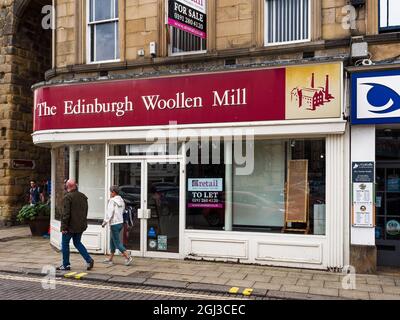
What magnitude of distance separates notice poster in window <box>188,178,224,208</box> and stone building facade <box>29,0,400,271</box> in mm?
2452

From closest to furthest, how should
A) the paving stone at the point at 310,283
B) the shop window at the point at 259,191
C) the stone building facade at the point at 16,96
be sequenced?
the paving stone at the point at 310,283 → the shop window at the point at 259,191 → the stone building facade at the point at 16,96

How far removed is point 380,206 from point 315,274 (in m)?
2.35

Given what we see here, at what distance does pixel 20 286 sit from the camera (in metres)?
7.89

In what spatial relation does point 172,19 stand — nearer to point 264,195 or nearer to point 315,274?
point 264,195

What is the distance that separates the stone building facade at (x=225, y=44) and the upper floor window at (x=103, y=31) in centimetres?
11

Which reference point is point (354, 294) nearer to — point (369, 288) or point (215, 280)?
point (369, 288)

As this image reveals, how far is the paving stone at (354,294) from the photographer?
7.21 metres

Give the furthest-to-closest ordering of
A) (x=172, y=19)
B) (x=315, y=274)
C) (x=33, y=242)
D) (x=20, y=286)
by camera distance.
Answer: (x=33, y=242) → (x=172, y=19) → (x=315, y=274) → (x=20, y=286)

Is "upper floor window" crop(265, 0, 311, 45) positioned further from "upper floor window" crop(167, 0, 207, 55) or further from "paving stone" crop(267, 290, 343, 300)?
"paving stone" crop(267, 290, 343, 300)

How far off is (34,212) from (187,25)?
25.5 ft

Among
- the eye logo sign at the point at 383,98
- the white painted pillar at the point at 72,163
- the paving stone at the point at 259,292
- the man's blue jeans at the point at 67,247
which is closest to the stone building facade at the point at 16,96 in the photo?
the white painted pillar at the point at 72,163

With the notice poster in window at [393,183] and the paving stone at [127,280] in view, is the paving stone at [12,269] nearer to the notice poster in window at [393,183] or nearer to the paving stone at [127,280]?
the paving stone at [127,280]

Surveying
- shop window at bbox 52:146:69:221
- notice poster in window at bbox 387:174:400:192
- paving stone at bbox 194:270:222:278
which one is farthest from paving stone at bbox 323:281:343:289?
shop window at bbox 52:146:69:221
